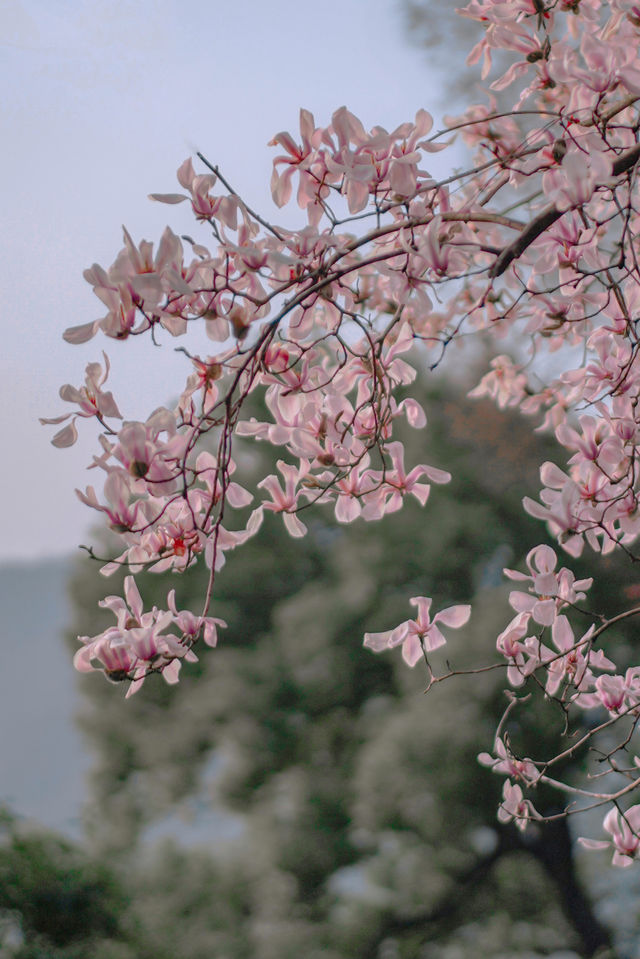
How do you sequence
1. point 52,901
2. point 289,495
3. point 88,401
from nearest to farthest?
point 88,401 < point 289,495 < point 52,901

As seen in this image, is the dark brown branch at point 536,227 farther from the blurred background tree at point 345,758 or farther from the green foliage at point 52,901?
the green foliage at point 52,901

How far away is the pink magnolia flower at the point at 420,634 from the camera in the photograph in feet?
2.57

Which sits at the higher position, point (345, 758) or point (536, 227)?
point (345, 758)

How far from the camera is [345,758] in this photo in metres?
3.20

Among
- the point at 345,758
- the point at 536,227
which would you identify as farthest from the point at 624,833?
the point at 345,758

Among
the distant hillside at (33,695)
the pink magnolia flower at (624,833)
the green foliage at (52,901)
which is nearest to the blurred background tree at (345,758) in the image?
the green foliage at (52,901)

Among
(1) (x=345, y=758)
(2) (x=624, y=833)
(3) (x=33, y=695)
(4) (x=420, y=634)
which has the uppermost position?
(3) (x=33, y=695)

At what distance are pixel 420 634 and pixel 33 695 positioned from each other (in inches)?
415

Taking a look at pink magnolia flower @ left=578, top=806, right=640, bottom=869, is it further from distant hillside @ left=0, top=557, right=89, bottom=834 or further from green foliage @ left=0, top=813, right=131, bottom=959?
distant hillside @ left=0, top=557, right=89, bottom=834

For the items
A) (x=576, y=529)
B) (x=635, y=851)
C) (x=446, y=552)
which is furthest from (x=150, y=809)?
(x=576, y=529)

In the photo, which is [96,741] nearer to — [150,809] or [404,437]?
[150,809]

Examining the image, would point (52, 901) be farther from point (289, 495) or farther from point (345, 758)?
point (289, 495)

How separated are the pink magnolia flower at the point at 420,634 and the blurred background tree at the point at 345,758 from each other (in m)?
2.02

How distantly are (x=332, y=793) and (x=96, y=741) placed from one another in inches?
41.8
